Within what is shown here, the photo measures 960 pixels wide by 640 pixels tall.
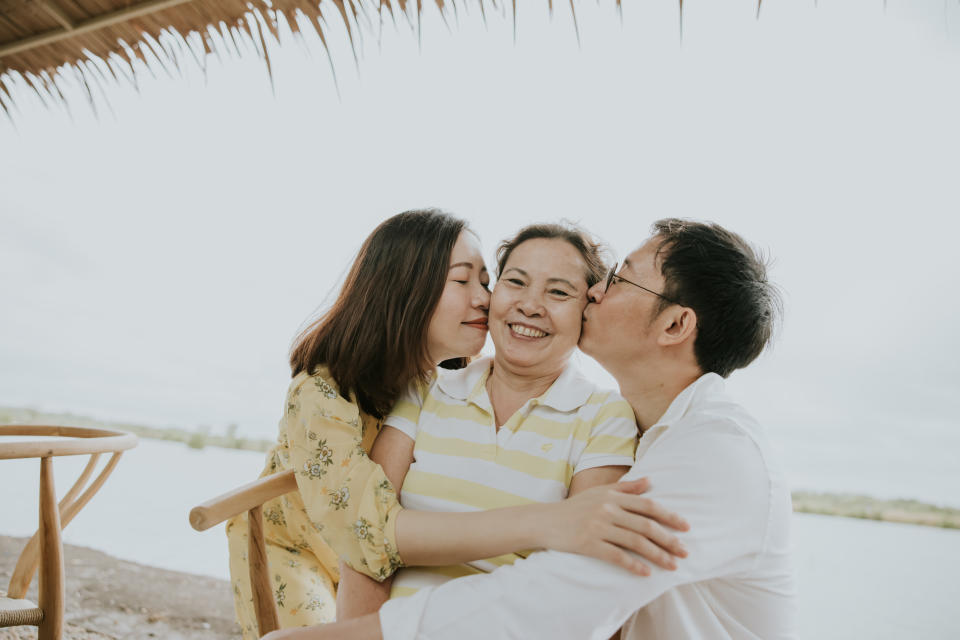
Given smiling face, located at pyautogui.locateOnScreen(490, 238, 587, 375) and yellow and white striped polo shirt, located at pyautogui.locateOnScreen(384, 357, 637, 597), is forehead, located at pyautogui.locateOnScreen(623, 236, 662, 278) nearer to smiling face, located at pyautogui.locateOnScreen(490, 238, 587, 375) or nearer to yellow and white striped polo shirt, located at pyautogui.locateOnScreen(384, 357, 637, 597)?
smiling face, located at pyautogui.locateOnScreen(490, 238, 587, 375)

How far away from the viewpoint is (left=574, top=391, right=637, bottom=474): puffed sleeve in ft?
4.74

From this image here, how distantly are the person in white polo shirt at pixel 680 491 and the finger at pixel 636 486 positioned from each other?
18 mm

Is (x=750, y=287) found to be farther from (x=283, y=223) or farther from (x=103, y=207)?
(x=103, y=207)

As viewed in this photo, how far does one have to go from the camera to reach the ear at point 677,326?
5.09 ft

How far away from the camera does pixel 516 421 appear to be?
1565 millimetres

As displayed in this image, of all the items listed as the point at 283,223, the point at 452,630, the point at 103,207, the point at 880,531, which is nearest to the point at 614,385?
the point at 452,630

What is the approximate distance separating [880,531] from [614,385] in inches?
259

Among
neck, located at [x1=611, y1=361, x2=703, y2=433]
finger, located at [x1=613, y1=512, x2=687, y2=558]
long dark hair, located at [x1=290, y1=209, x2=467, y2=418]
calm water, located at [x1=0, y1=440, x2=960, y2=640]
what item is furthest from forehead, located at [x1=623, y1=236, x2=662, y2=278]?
calm water, located at [x1=0, y1=440, x2=960, y2=640]

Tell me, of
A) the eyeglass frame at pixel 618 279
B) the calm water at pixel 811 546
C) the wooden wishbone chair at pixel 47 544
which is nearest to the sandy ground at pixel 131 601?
the calm water at pixel 811 546

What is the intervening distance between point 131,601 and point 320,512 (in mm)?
2525

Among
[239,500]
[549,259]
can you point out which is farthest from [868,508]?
[239,500]

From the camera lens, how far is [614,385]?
174 cm

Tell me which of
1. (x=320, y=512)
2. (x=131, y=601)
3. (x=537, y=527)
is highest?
A: (x=537, y=527)

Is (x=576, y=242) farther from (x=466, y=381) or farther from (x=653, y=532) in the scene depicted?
(x=653, y=532)
